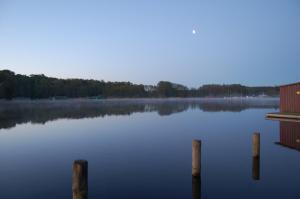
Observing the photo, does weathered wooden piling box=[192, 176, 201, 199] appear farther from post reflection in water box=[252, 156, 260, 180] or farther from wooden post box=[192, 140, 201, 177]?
post reflection in water box=[252, 156, 260, 180]

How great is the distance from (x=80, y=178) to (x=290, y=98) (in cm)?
3445

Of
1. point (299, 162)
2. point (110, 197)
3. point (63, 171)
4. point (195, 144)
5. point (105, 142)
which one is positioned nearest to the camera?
point (110, 197)

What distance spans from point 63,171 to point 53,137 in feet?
42.2

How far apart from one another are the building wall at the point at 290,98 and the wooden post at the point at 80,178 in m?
32.5

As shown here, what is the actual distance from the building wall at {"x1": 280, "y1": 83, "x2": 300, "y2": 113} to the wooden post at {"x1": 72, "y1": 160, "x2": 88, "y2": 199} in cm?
3251

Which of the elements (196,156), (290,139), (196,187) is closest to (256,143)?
(196,156)

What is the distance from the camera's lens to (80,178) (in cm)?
763

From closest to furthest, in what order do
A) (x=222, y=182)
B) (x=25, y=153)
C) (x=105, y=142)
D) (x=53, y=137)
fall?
(x=222, y=182)
(x=25, y=153)
(x=105, y=142)
(x=53, y=137)

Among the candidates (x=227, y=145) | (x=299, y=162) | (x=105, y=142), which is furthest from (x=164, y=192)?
(x=105, y=142)

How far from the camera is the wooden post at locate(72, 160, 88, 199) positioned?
24.7 feet

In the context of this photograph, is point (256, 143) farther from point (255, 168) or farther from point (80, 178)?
point (80, 178)

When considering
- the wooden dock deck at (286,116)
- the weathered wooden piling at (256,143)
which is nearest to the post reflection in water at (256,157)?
the weathered wooden piling at (256,143)

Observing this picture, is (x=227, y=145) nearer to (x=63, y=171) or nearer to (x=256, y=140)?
(x=256, y=140)

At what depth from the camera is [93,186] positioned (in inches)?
476
